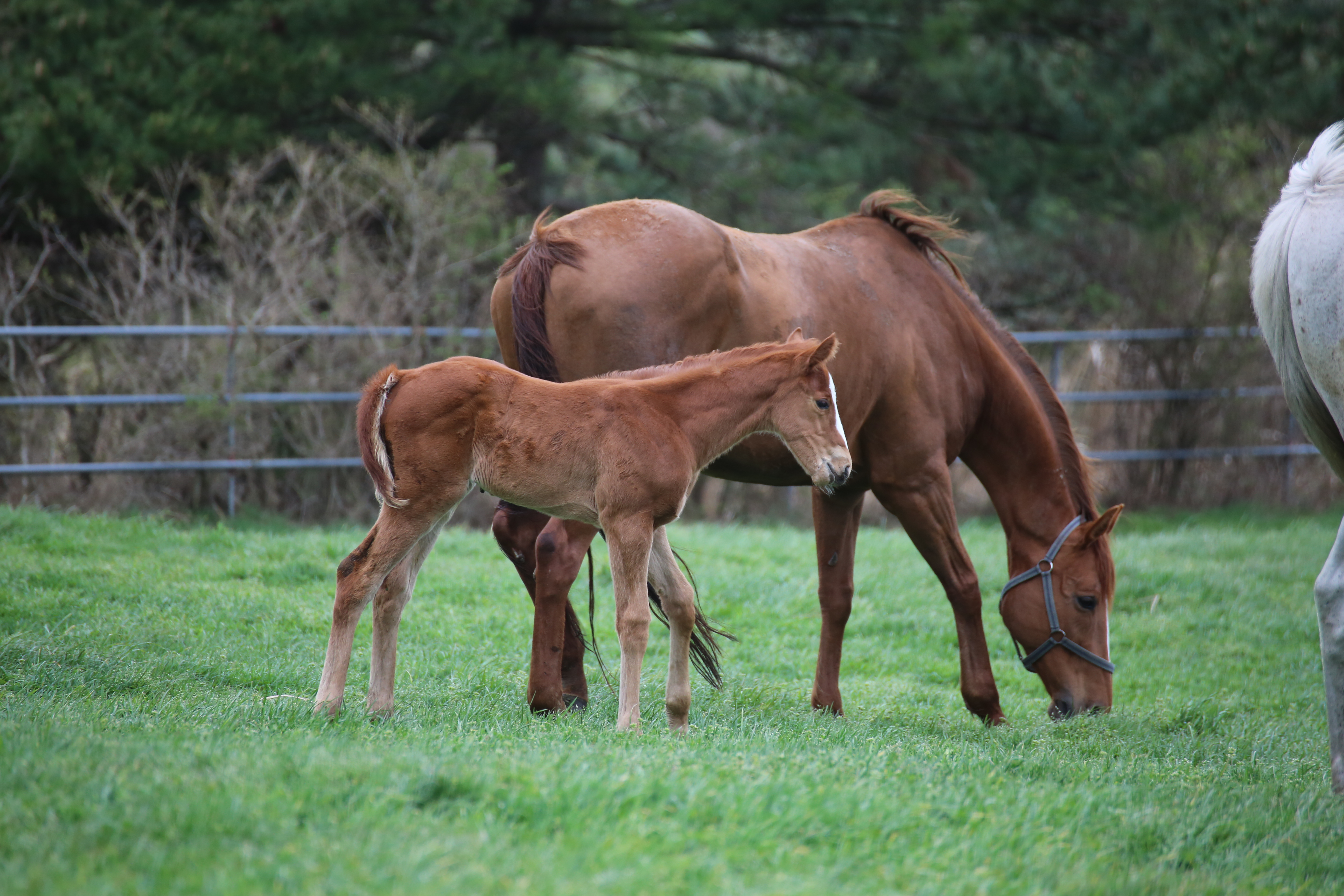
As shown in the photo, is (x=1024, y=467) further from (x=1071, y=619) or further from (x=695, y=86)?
(x=695, y=86)

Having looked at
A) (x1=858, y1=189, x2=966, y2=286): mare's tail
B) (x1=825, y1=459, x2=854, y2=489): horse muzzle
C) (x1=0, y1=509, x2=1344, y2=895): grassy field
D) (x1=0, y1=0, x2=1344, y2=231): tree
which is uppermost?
(x1=0, y1=0, x2=1344, y2=231): tree

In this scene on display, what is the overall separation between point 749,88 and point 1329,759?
469 inches

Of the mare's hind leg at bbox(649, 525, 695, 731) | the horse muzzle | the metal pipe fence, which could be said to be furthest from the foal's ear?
the metal pipe fence

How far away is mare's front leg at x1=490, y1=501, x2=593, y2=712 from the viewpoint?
15.9ft

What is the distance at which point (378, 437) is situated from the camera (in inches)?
168

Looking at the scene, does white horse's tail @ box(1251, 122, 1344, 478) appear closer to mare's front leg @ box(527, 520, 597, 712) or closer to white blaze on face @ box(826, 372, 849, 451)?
white blaze on face @ box(826, 372, 849, 451)

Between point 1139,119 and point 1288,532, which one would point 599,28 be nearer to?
point 1139,119

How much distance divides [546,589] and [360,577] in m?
0.85

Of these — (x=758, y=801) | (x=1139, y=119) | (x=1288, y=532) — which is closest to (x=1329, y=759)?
(x=758, y=801)

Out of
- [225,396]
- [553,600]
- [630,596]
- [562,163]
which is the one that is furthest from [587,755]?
[562,163]

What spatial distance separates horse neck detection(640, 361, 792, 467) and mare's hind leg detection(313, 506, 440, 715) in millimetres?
1016

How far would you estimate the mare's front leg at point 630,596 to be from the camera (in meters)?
4.21

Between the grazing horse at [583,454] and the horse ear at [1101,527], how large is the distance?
6.68 ft

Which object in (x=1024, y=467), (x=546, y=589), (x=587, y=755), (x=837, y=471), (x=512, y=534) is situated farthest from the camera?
(x=1024, y=467)
